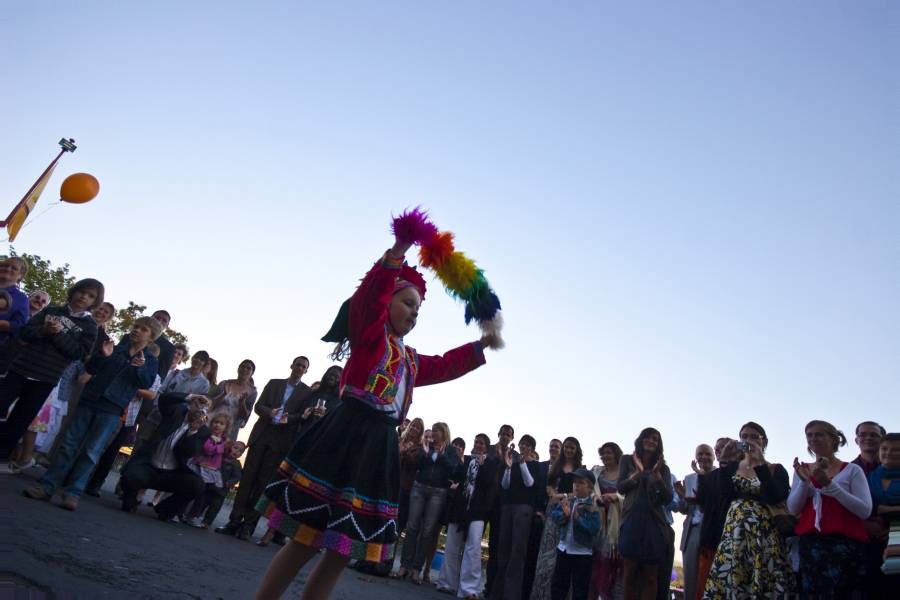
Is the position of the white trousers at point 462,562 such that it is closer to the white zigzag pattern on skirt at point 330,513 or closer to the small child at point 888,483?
the small child at point 888,483

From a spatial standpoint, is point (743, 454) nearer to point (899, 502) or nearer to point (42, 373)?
point (899, 502)

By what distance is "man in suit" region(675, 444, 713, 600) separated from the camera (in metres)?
6.67

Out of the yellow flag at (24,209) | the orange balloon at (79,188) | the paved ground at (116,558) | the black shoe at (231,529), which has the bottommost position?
the paved ground at (116,558)

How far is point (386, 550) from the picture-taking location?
2.73m


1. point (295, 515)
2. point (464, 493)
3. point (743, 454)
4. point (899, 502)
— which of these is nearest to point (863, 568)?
point (899, 502)

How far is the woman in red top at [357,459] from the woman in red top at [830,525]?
11.3 ft

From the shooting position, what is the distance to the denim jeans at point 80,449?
17.6ft

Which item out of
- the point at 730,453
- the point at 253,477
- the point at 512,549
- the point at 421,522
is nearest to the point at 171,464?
the point at 253,477

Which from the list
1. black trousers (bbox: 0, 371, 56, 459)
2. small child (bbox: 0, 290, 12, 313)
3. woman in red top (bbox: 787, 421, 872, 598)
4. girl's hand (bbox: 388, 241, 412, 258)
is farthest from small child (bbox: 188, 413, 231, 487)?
woman in red top (bbox: 787, 421, 872, 598)

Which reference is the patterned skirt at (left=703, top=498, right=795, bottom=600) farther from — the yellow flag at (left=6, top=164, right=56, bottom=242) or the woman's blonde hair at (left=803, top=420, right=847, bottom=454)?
the yellow flag at (left=6, top=164, right=56, bottom=242)

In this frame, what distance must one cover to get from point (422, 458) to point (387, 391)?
20.2 ft

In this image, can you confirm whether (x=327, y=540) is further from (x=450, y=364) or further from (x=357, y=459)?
(x=450, y=364)

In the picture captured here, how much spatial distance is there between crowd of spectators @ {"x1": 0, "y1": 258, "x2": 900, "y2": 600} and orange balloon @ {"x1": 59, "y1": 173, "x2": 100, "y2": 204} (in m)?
2.84

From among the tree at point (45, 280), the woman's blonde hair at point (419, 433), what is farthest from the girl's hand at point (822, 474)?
the tree at point (45, 280)
